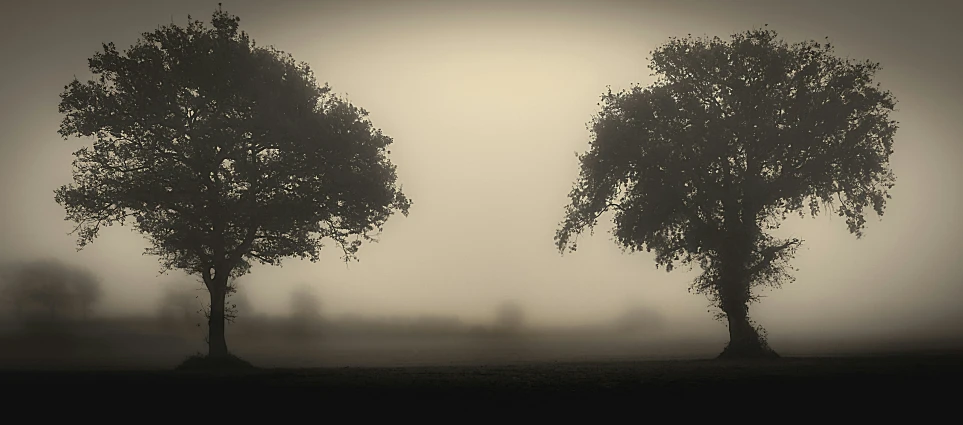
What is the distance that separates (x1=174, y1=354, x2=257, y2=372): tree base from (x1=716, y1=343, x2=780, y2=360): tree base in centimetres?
2591

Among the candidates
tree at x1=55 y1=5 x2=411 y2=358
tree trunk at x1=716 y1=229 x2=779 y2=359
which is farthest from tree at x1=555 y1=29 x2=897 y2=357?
tree at x1=55 y1=5 x2=411 y2=358

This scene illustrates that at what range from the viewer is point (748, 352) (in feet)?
135

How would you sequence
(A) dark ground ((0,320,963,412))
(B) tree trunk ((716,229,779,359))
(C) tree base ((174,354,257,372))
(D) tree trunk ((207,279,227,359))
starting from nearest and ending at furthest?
(A) dark ground ((0,320,963,412)), (C) tree base ((174,354,257,372)), (D) tree trunk ((207,279,227,359)), (B) tree trunk ((716,229,779,359))

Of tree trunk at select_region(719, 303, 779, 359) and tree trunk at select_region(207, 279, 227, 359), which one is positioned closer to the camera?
tree trunk at select_region(207, 279, 227, 359)

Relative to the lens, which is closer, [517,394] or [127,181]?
[517,394]

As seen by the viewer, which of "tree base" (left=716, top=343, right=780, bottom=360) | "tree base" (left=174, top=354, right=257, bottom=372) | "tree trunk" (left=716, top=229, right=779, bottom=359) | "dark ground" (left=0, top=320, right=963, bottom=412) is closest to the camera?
"dark ground" (left=0, top=320, right=963, bottom=412)

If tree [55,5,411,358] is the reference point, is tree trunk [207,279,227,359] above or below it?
below

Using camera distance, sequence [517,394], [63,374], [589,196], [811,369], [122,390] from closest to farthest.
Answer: [517,394] < [122,390] < [811,369] < [63,374] < [589,196]

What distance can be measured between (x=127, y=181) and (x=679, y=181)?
1211 inches

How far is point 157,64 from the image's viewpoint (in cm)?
3947

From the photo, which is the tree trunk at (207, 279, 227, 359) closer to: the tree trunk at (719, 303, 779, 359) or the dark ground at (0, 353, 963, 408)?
the dark ground at (0, 353, 963, 408)

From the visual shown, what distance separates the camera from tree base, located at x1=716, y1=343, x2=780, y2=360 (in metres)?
40.6

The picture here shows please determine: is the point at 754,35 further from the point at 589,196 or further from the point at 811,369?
the point at 811,369
